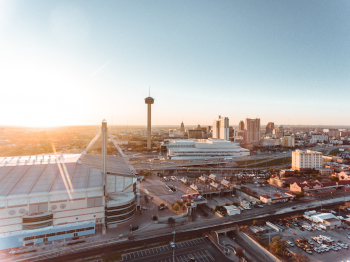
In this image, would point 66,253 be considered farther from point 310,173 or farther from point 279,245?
point 310,173

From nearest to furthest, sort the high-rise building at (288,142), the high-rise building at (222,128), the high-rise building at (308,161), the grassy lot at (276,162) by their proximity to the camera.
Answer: the high-rise building at (308,161) → the grassy lot at (276,162) → the high-rise building at (288,142) → the high-rise building at (222,128)

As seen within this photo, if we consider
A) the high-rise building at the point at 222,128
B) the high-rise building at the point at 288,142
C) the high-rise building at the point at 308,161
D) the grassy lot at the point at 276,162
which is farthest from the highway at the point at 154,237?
the high-rise building at the point at 222,128

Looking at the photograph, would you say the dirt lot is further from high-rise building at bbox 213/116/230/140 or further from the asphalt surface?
high-rise building at bbox 213/116/230/140

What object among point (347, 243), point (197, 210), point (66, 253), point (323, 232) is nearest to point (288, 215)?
point (323, 232)

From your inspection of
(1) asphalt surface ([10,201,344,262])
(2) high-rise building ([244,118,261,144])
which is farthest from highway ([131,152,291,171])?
(2) high-rise building ([244,118,261,144])

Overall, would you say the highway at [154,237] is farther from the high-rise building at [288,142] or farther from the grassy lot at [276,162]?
the high-rise building at [288,142]

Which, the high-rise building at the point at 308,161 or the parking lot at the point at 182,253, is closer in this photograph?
the parking lot at the point at 182,253

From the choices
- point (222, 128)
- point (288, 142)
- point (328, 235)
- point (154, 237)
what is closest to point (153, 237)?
point (154, 237)
